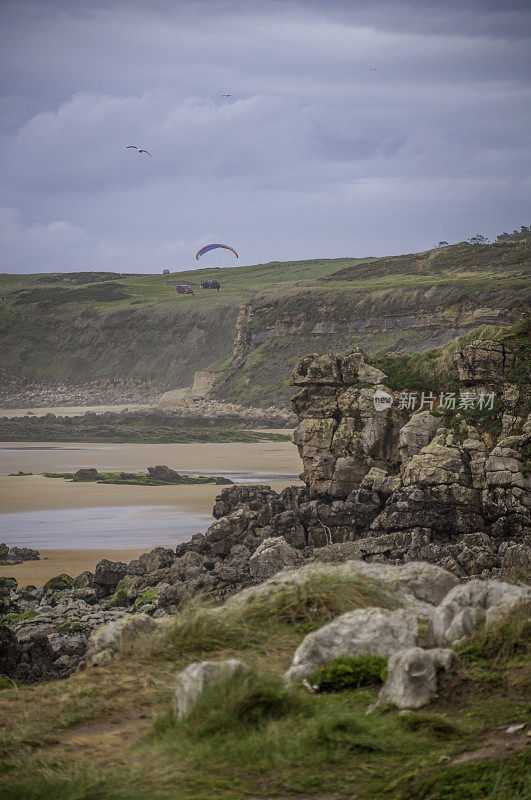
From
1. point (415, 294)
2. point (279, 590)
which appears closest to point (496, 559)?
point (279, 590)

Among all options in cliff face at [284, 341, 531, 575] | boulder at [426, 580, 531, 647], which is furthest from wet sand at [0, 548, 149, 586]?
boulder at [426, 580, 531, 647]

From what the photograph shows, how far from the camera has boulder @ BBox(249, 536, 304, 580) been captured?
1585cm

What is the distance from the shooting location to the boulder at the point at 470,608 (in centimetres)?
632

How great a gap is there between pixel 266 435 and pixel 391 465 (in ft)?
109

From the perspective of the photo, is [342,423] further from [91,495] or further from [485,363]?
[91,495]

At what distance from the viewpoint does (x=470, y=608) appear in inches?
256

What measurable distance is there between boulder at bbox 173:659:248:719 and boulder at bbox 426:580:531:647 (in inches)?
76.5

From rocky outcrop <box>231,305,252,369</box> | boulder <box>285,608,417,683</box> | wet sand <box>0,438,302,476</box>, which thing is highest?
rocky outcrop <box>231,305,252,369</box>

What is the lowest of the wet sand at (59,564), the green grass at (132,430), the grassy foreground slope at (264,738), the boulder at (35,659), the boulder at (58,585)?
the wet sand at (59,564)

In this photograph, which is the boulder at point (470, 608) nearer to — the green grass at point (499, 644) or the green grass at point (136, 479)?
the green grass at point (499, 644)

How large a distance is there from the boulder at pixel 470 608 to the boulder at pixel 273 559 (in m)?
9.05

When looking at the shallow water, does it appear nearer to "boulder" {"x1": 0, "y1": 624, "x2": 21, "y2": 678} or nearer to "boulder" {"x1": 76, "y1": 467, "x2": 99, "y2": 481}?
"boulder" {"x1": 76, "y1": 467, "x2": 99, "y2": 481}

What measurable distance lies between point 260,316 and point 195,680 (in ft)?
256

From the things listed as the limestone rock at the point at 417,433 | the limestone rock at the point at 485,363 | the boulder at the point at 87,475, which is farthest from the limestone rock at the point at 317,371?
the boulder at the point at 87,475
